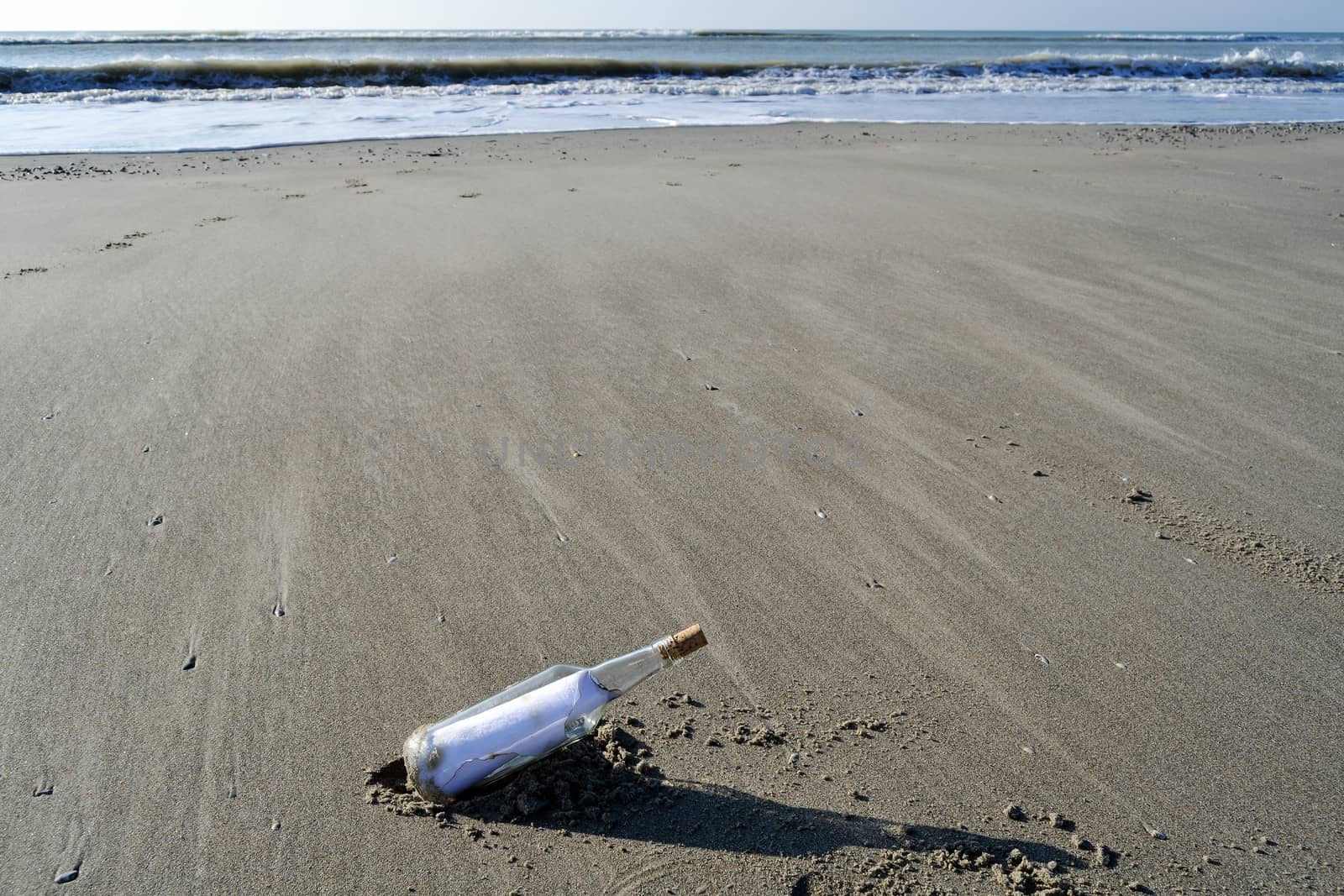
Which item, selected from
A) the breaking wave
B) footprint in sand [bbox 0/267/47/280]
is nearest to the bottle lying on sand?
footprint in sand [bbox 0/267/47/280]

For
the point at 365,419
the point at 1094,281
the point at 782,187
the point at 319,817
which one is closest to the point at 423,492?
the point at 365,419

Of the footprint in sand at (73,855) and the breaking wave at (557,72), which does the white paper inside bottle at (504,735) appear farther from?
the breaking wave at (557,72)

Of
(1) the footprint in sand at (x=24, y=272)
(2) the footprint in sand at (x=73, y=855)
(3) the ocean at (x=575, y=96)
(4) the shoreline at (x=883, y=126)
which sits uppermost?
(3) the ocean at (x=575, y=96)

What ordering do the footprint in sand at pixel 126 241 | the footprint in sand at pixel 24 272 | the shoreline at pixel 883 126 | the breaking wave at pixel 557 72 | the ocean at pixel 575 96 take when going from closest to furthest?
the footprint in sand at pixel 24 272 → the footprint in sand at pixel 126 241 → the shoreline at pixel 883 126 → the ocean at pixel 575 96 → the breaking wave at pixel 557 72

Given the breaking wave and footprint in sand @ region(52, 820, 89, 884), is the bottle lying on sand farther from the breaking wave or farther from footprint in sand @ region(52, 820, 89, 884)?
the breaking wave

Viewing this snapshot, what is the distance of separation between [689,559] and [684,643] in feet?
2.97

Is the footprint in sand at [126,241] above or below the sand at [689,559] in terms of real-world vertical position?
above

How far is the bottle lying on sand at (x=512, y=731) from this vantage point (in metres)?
1.50

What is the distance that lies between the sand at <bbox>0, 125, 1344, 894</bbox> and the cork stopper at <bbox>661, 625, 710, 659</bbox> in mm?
296

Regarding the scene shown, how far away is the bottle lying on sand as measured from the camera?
1505mm

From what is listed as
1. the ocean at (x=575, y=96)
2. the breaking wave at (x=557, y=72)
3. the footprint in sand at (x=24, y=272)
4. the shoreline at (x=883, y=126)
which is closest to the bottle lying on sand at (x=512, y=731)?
the footprint in sand at (x=24, y=272)

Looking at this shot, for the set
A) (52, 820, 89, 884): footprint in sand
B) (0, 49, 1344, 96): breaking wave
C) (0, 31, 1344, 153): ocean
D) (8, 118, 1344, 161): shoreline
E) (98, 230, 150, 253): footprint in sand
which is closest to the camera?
(52, 820, 89, 884): footprint in sand

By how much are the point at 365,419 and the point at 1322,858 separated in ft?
9.20

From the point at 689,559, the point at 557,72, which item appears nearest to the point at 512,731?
the point at 689,559
